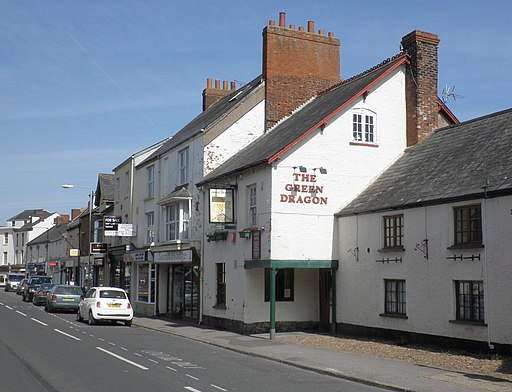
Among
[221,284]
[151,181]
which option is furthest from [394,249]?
[151,181]

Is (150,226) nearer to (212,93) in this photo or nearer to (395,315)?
(212,93)

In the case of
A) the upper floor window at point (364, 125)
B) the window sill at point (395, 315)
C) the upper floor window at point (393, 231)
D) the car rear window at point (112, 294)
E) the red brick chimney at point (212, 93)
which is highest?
the red brick chimney at point (212, 93)

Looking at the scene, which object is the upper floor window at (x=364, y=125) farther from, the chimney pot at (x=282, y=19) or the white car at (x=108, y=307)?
the white car at (x=108, y=307)

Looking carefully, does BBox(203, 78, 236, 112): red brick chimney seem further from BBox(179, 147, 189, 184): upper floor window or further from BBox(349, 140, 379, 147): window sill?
BBox(349, 140, 379, 147): window sill

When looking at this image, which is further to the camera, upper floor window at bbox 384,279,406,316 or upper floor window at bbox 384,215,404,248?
upper floor window at bbox 384,215,404,248

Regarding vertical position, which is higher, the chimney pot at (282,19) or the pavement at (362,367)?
the chimney pot at (282,19)

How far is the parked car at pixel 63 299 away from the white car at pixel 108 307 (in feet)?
24.9

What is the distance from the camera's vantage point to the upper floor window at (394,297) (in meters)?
18.7

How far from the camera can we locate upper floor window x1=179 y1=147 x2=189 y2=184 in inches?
1113

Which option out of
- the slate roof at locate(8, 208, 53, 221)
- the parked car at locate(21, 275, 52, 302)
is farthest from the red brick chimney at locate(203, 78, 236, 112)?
the slate roof at locate(8, 208, 53, 221)

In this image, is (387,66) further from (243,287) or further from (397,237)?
(243,287)

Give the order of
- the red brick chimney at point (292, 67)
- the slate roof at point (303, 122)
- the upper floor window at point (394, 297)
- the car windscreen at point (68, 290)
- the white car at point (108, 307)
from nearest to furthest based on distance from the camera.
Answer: the upper floor window at point (394, 297), the slate roof at point (303, 122), the white car at point (108, 307), the red brick chimney at point (292, 67), the car windscreen at point (68, 290)

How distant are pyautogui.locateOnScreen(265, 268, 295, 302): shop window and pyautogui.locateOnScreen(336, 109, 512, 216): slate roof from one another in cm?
316

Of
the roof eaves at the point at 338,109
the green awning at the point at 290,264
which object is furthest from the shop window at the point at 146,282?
the roof eaves at the point at 338,109
